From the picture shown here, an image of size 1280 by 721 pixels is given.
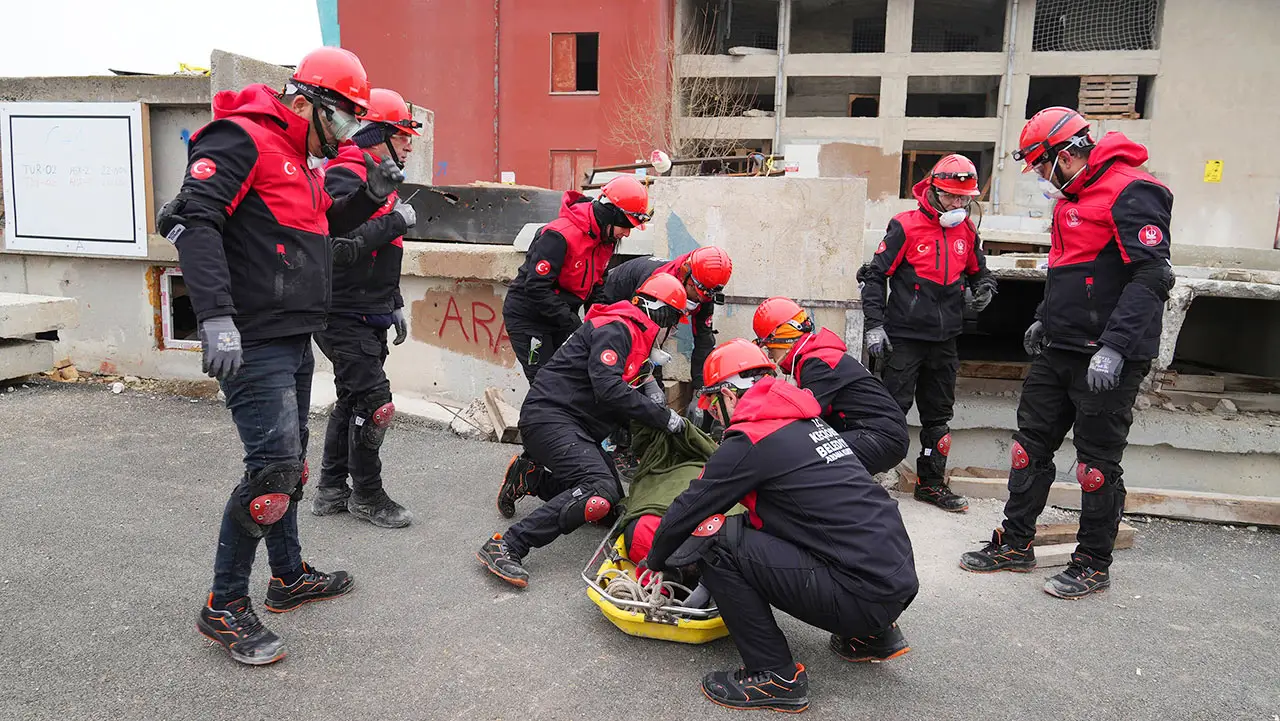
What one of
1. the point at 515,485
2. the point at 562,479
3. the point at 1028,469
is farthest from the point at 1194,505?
the point at 515,485

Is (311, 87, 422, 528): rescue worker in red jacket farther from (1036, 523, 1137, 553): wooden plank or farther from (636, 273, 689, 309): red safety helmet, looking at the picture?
(1036, 523, 1137, 553): wooden plank

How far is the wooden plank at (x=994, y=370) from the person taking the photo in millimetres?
6680

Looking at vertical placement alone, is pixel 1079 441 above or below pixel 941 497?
above

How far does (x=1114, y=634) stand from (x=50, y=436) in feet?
21.3

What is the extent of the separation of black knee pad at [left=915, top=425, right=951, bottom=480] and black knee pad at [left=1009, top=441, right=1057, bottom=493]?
3.14 feet

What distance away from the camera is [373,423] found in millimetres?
4199

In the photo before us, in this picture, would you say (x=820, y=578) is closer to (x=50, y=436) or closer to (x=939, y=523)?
(x=939, y=523)

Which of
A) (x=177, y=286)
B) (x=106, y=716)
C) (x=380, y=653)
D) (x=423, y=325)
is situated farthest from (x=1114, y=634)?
(x=177, y=286)

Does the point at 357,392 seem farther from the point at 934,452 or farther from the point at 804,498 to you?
the point at 934,452

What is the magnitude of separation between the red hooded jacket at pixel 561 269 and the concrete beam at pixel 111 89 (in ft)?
12.7

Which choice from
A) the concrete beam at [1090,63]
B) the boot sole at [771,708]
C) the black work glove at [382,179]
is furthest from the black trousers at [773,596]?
the concrete beam at [1090,63]

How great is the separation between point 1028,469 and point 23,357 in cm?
769

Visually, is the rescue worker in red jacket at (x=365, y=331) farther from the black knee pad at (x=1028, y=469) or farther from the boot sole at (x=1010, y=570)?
the black knee pad at (x=1028, y=469)

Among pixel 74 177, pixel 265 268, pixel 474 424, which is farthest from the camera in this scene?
pixel 74 177
